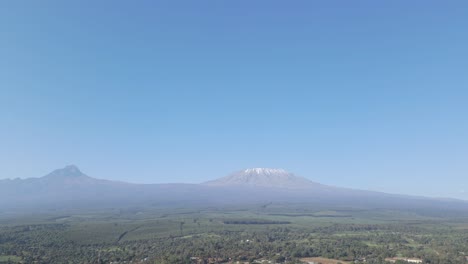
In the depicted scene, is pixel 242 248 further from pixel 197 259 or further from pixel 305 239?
pixel 305 239

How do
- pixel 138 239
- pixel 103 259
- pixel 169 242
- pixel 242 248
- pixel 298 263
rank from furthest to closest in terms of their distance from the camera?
pixel 138 239, pixel 169 242, pixel 242 248, pixel 103 259, pixel 298 263

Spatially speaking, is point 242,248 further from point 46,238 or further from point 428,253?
point 46,238

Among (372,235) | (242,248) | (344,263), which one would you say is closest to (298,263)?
(344,263)

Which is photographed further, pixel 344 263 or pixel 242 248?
pixel 242 248

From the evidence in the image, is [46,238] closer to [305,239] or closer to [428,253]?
[305,239]

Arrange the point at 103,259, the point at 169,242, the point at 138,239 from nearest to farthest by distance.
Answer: the point at 103,259 → the point at 169,242 → the point at 138,239

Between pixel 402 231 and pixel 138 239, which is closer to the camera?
pixel 138 239

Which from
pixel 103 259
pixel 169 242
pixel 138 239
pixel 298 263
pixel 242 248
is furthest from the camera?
pixel 138 239

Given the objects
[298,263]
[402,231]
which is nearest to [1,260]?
[298,263]

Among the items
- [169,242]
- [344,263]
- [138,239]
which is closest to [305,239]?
[344,263]
